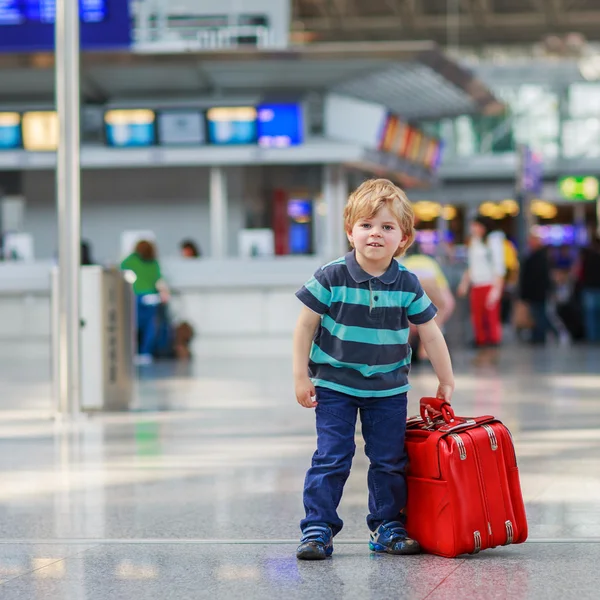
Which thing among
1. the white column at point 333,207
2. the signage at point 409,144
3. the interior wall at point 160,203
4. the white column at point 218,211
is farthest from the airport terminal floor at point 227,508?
the signage at point 409,144

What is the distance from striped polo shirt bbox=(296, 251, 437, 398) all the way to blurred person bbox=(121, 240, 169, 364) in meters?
12.4

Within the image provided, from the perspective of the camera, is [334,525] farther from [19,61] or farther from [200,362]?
[19,61]

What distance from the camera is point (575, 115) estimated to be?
42875 millimetres

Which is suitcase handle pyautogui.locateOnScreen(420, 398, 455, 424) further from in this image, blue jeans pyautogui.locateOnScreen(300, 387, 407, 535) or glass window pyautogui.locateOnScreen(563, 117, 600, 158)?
glass window pyautogui.locateOnScreen(563, 117, 600, 158)

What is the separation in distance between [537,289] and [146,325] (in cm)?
634

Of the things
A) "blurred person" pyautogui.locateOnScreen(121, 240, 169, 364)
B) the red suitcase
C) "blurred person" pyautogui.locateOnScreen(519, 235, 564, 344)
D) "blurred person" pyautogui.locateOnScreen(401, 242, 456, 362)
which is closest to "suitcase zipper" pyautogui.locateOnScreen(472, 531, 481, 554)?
the red suitcase

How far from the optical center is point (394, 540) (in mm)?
4414

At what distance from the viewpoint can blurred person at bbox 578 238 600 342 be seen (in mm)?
21000

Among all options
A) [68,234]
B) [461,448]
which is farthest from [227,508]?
[68,234]

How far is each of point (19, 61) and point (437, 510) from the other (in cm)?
1500

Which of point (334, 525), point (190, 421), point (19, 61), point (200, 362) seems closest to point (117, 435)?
point (190, 421)

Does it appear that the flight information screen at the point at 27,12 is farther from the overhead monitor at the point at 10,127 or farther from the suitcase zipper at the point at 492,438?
the suitcase zipper at the point at 492,438

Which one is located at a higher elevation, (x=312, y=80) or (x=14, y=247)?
(x=312, y=80)

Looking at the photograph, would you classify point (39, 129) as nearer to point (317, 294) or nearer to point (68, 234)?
point (68, 234)
